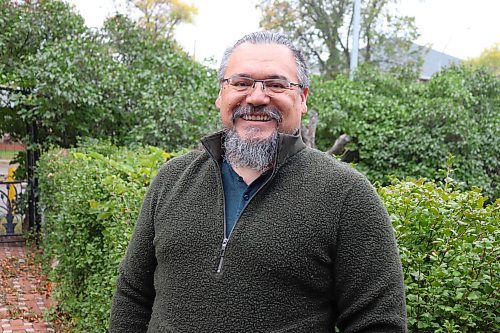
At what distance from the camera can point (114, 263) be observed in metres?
3.93

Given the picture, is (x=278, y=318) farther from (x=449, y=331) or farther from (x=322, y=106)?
(x=322, y=106)

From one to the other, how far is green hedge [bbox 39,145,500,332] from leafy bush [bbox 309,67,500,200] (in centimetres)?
735

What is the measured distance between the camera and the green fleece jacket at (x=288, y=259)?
1943 mm

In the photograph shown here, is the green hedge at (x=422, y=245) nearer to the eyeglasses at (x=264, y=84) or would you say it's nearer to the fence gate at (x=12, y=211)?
the eyeglasses at (x=264, y=84)

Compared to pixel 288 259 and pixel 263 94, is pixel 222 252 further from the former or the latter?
pixel 263 94

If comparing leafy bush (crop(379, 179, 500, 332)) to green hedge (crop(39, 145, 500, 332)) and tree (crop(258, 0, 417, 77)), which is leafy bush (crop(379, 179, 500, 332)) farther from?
tree (crop(258, 0, 417, 77))

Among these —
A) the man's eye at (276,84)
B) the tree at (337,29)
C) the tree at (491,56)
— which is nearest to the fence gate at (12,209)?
the man's eye at (276,84)

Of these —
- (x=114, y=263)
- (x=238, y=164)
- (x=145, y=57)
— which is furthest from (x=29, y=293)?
(x=238, y=164)

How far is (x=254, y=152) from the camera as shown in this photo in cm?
221

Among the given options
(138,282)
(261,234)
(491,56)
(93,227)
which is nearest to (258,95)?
(261,234)

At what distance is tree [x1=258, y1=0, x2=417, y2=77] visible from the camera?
31.8 m

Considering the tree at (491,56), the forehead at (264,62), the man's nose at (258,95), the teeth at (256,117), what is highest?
the tree at (491,56)

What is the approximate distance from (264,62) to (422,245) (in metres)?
0.96

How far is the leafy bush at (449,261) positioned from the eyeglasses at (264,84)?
730 millimetres
